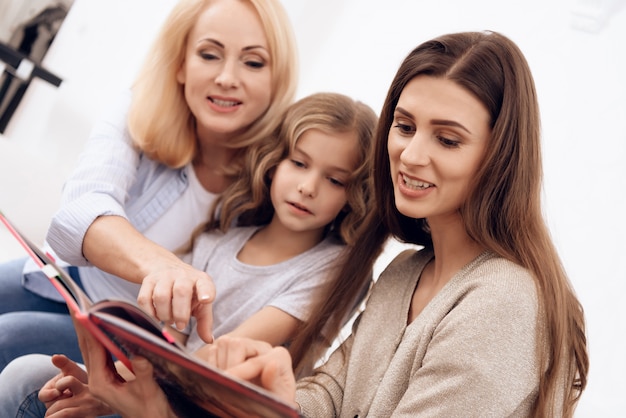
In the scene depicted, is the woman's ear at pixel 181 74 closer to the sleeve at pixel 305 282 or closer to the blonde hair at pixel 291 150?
the blonde hair at pixel 291 150

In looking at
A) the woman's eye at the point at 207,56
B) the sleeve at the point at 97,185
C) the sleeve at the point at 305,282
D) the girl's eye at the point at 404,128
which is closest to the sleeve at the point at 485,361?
the girl's eye at the point at 404,128

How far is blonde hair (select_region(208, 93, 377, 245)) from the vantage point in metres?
1.47

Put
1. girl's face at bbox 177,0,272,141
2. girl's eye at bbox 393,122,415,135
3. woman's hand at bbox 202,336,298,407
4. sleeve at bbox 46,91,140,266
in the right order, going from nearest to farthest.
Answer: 1. woman's hand at bbox 202,336,298,407
2. girl's eye at bbox 393,122,415,135
3. sleeve at bbox 46,91,140,266
4. girl's face at bbox 177,0,272,141

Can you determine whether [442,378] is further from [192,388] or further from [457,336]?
[192,388]

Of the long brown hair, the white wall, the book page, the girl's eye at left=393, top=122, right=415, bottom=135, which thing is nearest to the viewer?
the book page

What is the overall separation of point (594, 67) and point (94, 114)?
1907 mm

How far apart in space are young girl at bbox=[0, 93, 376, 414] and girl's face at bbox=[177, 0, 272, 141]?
3.5 inches

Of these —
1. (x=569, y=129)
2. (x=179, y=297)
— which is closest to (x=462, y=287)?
(x=179, y=297)

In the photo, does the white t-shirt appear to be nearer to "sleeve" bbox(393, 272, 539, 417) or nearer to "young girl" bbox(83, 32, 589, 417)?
"young girl" bbox(83, 32, 589, 417)

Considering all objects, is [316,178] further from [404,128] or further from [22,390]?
[22,390]

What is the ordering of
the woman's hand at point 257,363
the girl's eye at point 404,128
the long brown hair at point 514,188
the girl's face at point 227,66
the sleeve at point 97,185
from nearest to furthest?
1. the woman's hand at point 257,363
2. the long brown hair at point 514,188
3. the girl's eye at point 404,128
4. the sleeve at point 97,185
5. the girl's face at point 227,66

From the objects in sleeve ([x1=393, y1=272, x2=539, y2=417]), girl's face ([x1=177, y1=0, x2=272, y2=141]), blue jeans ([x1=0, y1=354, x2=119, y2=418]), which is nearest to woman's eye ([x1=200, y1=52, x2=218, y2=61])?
girl's face ([x1=177, y1=0, x2=272, y2=141])

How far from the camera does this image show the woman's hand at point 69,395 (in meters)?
1.10

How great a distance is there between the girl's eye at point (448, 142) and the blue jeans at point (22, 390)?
2.13ft
